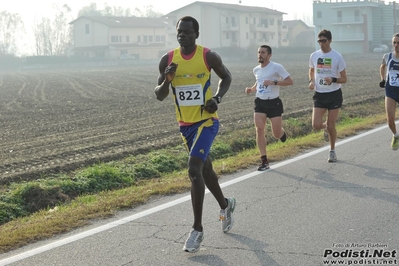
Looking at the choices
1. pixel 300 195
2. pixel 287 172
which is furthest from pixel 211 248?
pixel 287 172

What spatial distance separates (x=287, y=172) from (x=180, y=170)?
2134 millimetres

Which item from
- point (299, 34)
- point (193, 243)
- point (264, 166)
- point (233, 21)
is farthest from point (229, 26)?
point (193, 243)

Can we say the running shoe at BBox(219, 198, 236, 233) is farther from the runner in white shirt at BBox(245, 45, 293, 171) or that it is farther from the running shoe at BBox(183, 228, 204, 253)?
the runner in white shirt at BBox(245, 45, 293, 171)

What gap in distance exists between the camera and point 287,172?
1013 cm

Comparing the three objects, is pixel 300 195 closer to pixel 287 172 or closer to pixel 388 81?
pixel 287 172

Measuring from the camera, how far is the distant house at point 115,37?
4813 inches

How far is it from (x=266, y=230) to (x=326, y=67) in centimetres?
482

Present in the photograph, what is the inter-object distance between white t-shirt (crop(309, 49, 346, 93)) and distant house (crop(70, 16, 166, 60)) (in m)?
108

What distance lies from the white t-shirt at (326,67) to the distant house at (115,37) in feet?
353

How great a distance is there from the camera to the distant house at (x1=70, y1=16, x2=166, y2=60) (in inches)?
4813

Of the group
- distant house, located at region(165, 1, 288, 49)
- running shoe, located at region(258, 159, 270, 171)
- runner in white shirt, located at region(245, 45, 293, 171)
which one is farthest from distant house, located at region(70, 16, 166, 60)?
running shoe, located at region(258, 159, 270, 171)

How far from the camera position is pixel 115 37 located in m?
124

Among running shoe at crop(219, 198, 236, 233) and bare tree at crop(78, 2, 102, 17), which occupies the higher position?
bare tree at crop(78, 2, 102, 17)

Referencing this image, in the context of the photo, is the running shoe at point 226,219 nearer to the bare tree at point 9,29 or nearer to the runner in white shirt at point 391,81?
the runner in white shirt at point 391,81
